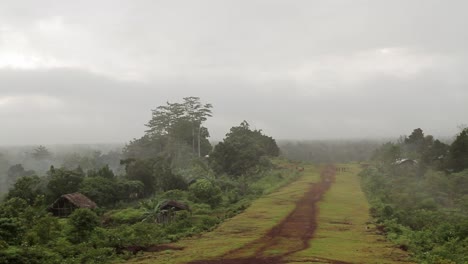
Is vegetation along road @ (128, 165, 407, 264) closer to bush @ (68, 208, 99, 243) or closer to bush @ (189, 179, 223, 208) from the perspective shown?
bush @ (189, 179, 223, 208)

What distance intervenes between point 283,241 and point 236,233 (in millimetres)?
4355

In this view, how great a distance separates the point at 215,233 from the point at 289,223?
5744mm

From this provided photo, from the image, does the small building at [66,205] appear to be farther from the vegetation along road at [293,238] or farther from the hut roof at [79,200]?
the vegetation along road at [293,238]

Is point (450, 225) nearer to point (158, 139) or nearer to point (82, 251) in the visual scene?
point (82, 251)

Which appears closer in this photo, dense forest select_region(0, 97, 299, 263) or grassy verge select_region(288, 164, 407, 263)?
grassy verge select_region(288, 164, 407, 263)

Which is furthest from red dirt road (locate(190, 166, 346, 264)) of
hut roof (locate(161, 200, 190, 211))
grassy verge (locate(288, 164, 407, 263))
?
hut roof (locate(161, 200, 190, 211))

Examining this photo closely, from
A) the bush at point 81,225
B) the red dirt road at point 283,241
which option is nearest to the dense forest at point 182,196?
the bush at point 81,225

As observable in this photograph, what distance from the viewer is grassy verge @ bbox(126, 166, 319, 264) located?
891 inches

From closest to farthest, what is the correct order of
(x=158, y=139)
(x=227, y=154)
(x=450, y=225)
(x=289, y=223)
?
(x=450, y=225)
(x=289, y=223)
(x=227, y=154)
(x=158, y=139)

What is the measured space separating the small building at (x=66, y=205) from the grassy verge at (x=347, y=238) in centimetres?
2175

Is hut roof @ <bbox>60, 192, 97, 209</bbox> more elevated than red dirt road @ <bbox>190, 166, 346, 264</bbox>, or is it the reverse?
hut roof @ <bbox>60, 192, 97, 209</bbox>

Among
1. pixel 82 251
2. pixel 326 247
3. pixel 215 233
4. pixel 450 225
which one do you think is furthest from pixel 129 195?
pixel 450 225

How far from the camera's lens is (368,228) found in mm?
29875

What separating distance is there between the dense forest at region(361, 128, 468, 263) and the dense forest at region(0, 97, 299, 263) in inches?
507
